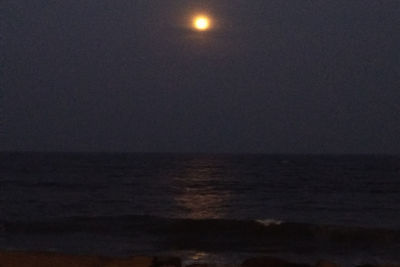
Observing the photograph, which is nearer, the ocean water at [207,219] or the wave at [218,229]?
the ocean water at [207,219]

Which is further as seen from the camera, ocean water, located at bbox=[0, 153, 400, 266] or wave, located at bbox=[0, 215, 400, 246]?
wave, located at bbox=[0, 215, 400, 246]

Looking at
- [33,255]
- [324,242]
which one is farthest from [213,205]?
[33,255]

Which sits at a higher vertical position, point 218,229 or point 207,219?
point 207,219

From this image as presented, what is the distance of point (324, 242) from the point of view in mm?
21500

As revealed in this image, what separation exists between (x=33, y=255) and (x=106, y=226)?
15009mm

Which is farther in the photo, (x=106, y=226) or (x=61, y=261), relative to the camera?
(x=106, y=226)

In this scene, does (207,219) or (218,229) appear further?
(207,219)

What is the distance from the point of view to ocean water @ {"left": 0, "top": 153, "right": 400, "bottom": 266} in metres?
19.4

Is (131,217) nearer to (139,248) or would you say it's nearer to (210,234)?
(210,234)

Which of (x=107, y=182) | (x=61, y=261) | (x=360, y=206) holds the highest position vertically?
(x=107, y=182)

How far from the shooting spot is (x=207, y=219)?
26312 millimetres

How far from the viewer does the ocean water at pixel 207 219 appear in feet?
63.8

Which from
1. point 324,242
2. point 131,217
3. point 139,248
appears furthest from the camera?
point 131,217

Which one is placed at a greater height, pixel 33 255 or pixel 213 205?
pixel 213 205
